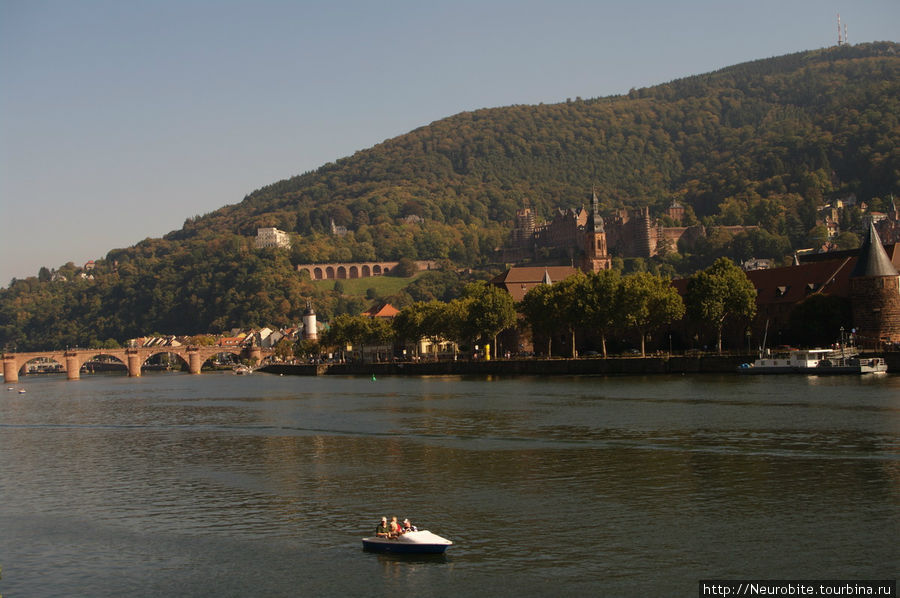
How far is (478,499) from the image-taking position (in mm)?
35312

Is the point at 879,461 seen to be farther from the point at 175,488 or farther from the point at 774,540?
the point at 175,488

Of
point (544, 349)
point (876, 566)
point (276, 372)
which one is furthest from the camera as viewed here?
point (276, 372)

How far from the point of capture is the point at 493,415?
62.9 m

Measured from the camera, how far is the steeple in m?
84.4

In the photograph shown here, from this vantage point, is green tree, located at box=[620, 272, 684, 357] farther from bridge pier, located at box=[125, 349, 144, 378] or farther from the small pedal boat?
bridge pier, located at box=[125, 349, 144, 378]

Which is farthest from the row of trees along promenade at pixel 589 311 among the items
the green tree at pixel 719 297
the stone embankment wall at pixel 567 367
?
the stone embankment wall at pixel 567 367

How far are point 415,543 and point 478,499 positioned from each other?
714 centimetres

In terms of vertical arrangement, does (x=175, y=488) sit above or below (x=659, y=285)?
below

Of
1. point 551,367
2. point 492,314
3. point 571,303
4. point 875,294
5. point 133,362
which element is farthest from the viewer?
point 133,362

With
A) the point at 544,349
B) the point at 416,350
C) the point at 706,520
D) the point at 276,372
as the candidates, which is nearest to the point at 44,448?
the point at 706,520

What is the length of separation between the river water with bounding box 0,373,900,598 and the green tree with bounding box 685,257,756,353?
1130 inches

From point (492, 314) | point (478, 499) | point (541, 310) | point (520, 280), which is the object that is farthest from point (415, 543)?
point (520, 280)

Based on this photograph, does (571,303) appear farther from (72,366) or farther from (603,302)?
(72,366)

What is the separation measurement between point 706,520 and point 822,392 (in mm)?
37848
